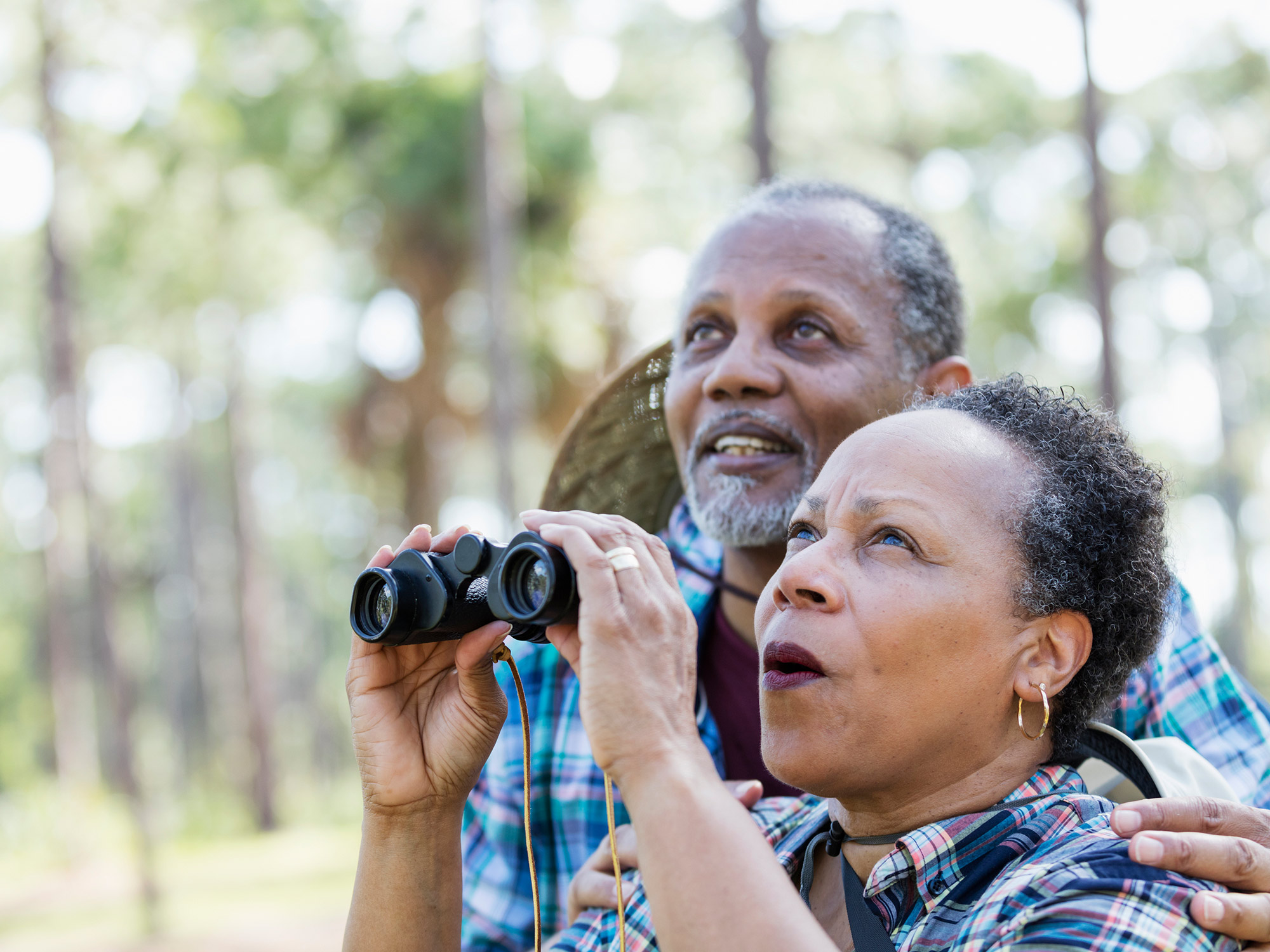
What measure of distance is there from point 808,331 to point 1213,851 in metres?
1.59

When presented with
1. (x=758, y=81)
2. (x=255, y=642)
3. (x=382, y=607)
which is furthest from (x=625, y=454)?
(x=255, y=642)

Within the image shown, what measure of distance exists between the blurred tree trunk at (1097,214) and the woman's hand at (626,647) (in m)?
9.56

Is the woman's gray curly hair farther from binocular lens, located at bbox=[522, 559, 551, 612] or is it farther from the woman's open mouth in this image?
binocular lens, located at bbox=[522, 559, 551, 612]

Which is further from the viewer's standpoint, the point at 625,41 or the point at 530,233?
the point at 625,41

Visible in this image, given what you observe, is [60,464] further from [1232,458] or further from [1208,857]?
[1232,458]

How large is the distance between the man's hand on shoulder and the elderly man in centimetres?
93

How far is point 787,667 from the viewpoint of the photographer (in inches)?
73.3

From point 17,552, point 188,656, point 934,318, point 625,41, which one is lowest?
point 188,656

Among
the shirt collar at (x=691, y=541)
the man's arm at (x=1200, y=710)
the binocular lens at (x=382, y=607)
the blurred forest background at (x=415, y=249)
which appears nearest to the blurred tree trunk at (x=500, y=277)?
the blurred forest background at (x=415, y=249)

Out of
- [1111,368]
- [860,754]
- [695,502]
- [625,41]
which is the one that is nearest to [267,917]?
[1111,368]

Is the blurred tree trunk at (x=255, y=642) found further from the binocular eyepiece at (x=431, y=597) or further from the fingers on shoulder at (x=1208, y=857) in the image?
the fingers on shoulder at (x=1208, y=857)

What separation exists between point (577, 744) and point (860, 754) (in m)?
1.22

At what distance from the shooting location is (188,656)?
49594 mm

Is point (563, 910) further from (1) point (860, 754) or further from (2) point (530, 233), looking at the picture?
(2) point (530, 233)
